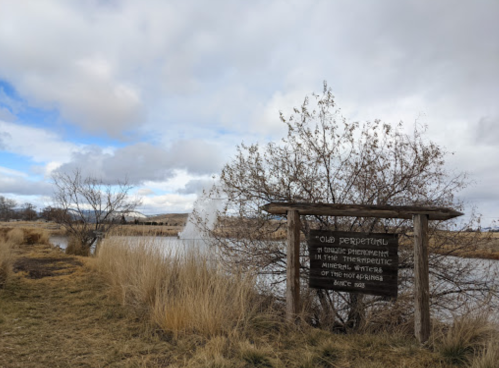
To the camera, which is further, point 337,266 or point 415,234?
point 337,266

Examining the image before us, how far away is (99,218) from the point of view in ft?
51.4

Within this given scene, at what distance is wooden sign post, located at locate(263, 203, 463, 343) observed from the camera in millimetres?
4855

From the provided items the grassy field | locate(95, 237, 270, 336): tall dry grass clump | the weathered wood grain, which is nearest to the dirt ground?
the grassy field

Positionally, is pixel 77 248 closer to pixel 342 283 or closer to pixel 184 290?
pixel 184 290

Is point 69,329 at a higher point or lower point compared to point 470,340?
lower

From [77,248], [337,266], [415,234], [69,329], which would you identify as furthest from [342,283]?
[77,248]

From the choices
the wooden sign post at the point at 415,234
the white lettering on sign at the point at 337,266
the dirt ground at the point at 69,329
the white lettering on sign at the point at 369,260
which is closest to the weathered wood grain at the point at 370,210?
the wooden sign post at the point at 415,234

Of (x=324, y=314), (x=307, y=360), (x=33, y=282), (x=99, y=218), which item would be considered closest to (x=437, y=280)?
(x=324, y=314)

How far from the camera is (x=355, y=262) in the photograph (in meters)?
5.25

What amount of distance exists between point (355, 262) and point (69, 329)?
13.9ft

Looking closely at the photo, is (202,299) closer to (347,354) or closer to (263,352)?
(263,352)

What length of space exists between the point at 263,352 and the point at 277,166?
3.80 m

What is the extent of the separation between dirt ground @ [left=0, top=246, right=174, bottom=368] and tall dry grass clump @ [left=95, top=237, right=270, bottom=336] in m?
0.34

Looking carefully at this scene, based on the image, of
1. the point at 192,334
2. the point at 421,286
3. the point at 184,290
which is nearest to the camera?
the point at 192,334
